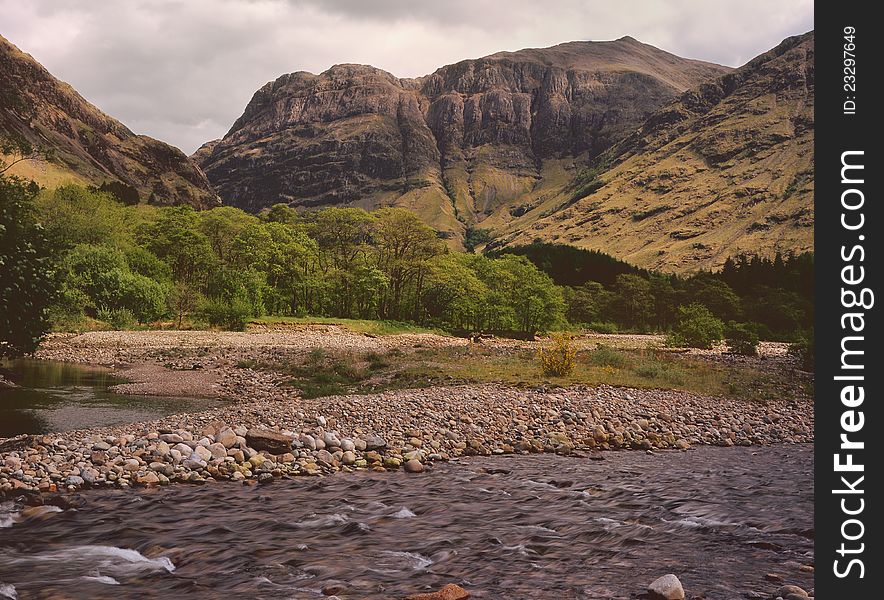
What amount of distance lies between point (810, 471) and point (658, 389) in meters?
10.5

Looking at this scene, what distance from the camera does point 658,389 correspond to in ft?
79.7

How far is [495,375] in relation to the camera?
1045 inches

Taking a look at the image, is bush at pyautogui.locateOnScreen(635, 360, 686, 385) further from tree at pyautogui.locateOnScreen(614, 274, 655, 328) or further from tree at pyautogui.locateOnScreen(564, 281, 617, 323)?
tree at pyautogui.locateOnScreen(614, 274, 655, 328)

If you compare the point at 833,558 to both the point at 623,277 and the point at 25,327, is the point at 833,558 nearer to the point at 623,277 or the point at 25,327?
the point at 25,327

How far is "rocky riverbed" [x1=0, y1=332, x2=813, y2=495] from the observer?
11.8 metres

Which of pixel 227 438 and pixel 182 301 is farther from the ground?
pixel 182 301

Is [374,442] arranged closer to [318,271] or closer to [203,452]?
[203,452]

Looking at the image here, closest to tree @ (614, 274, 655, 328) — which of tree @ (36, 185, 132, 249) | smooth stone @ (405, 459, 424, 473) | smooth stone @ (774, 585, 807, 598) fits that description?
tree @ (36, 185, 132, 249)

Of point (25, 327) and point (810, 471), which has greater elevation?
point (25, 327)

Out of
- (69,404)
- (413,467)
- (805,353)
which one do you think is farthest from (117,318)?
(805,353)

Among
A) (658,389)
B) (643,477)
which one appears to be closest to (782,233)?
(658,389)

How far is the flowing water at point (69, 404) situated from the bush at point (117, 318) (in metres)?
24.9

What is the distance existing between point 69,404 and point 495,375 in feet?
55.3

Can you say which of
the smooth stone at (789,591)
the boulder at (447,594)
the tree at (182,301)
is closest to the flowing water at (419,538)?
the smooth stone at (789,591)
